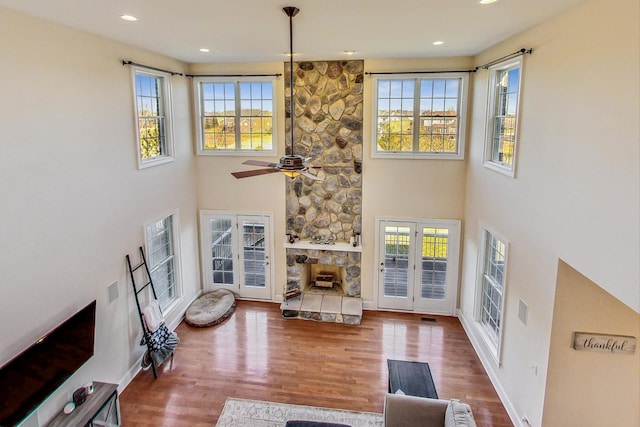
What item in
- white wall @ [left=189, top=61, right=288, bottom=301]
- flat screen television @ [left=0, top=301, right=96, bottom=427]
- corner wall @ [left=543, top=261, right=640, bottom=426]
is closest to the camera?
flat screen television @ [left=0, top=301, right=96, bottom=427]

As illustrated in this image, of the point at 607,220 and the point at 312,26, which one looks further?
the point at 312,26

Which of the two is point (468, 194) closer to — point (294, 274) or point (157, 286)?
point (294, 274)

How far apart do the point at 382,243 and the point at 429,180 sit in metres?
1.43

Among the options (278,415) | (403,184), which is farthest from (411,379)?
(403,184)

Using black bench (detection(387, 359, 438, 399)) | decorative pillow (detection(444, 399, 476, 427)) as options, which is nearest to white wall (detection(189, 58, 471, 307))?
black bench (detection(387, 359, 438, 399))

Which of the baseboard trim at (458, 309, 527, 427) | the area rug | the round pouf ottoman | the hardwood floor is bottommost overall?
the area rug

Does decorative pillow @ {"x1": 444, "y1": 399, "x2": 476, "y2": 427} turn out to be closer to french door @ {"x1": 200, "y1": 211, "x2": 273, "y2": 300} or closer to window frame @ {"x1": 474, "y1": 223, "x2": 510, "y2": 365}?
window frame @ {"x1": 474, "y1": 223, "x2": 510, "y2": 365}

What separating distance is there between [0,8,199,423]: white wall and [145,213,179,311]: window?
44 cm

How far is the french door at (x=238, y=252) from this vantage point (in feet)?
25.2

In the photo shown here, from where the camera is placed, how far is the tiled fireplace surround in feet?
22.8

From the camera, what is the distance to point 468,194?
679 cm

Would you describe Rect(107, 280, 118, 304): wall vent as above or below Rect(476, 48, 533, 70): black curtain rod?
below

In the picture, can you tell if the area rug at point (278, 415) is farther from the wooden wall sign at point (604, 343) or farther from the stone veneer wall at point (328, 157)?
the stone veneer wall at point (328, 157)

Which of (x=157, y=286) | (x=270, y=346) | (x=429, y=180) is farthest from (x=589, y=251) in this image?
(x=157, y=286)
